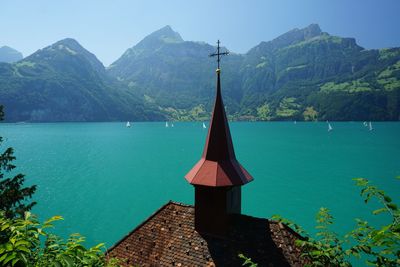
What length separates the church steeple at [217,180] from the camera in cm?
1548

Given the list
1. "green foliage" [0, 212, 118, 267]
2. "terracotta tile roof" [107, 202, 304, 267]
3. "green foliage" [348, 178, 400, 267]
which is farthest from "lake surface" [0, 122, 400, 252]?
"green foliage" [348, 178, 400, 267]

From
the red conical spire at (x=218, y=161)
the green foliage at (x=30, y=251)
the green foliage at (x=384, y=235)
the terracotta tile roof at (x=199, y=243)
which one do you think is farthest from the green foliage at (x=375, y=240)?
the red conical spire at (x=218, y=161)

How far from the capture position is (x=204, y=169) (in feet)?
53.0

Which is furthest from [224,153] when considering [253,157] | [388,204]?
[253,157]

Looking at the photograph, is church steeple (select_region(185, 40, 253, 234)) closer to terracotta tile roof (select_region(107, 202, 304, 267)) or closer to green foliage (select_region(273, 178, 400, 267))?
terracotta tile roof (select_region(107, 202, 304, 267))

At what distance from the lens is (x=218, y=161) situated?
1627 cm

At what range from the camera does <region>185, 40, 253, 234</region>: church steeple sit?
50.8 ft

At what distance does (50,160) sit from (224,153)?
93.0 metres

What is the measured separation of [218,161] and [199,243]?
4.28 metres

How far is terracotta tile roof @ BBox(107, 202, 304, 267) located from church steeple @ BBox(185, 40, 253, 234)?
65cm

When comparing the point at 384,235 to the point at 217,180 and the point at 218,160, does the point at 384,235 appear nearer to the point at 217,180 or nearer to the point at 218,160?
the point at 217,180

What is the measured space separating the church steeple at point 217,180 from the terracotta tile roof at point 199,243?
25.7 inches

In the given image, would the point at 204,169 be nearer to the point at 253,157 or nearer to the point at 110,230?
the point at 110,230

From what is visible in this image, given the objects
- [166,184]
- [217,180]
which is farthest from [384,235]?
[166,184]
